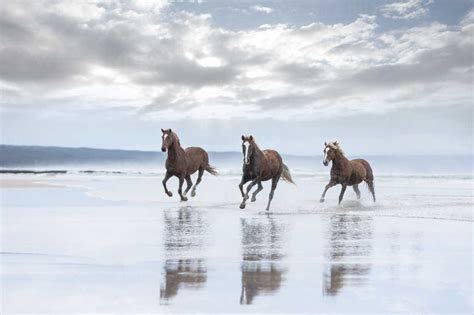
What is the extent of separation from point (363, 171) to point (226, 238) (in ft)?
25.0

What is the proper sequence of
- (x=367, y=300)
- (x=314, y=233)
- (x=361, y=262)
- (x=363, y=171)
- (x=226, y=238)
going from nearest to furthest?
(x=367, y=300)
(x=361, y=262)
(x=226, y=238)
(x=314, y=233)
(x=363, y=171)

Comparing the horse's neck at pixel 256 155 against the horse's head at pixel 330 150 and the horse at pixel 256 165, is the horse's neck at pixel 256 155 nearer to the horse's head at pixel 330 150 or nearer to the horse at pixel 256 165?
the horse at pixel 256 165

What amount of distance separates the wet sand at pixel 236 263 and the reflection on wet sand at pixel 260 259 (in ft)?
0.04

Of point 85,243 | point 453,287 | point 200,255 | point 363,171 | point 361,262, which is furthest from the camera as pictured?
point 363,171

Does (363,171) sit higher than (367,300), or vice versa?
(363,171)

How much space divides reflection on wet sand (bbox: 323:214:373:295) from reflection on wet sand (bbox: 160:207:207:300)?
1.15m

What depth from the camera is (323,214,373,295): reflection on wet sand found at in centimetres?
459

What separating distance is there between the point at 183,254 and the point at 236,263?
2.60 feet

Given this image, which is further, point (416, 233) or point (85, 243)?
point (416, 233)

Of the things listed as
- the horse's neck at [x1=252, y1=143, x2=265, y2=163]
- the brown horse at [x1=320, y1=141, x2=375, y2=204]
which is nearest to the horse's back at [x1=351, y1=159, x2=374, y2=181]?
the brown horse at [x1=320, y1=141, x2=375, y2=204]

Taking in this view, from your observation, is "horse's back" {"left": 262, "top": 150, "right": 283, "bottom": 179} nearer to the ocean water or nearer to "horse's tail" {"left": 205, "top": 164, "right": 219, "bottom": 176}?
the ocean water

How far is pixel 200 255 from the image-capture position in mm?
5824

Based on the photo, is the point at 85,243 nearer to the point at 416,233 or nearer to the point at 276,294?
the point at 276,294

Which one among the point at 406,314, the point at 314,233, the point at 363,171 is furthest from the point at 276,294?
the point at 363,171
